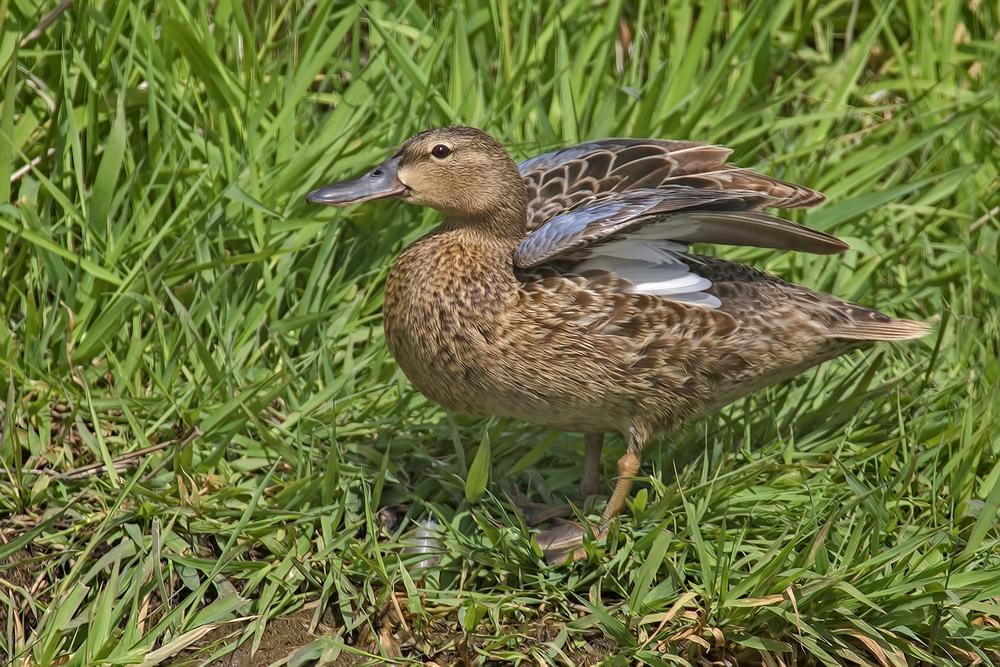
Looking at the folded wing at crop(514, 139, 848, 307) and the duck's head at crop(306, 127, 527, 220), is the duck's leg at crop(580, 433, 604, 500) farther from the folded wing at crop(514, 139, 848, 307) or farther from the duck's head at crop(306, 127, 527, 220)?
the duck's head at crop(306, 127, 527, 220)

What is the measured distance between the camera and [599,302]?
3.22 meters

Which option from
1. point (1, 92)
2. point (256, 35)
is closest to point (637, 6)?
point (256, 35)

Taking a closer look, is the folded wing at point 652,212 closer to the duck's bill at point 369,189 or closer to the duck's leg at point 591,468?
the duck's bill at point 369,189

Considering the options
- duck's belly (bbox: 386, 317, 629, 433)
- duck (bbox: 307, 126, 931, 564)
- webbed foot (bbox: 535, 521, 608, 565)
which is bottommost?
webbed foot (bbox: 535, 521, 608, 565)

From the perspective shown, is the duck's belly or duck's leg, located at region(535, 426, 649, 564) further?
duck's leg, located at region(535, 426, 649, 564)

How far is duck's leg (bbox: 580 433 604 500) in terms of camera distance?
3.59 m

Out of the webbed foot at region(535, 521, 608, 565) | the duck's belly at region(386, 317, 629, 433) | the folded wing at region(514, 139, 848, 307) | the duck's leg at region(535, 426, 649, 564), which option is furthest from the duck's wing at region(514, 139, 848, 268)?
the webbed foot at region(535, 521, 608, 565)

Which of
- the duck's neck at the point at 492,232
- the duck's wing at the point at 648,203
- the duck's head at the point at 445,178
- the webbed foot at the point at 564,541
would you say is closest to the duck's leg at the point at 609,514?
the webbed foot at the point at 564,541

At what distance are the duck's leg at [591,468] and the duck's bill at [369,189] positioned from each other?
970 mm

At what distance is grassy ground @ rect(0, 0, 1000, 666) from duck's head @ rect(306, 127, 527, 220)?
527mm

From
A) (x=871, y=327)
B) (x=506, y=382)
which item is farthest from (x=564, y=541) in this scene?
(x=871, y=327)

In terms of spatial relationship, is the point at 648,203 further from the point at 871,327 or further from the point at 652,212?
the point at 871,327

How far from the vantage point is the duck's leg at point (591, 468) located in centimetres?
359

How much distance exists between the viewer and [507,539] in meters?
3.22
